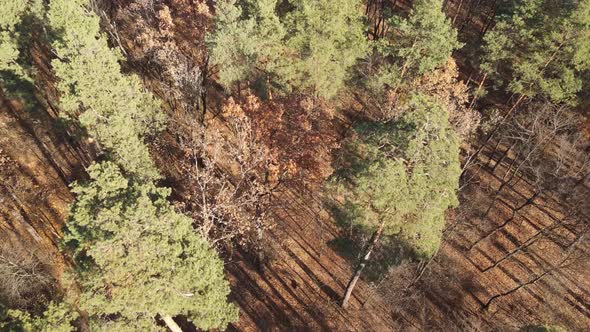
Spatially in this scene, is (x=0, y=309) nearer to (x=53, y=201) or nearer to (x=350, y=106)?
(x=53, y=201)

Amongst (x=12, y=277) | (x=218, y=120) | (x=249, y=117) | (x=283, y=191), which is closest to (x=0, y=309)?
(x=12, y=277)

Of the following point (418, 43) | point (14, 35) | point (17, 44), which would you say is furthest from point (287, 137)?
point (14, 35)

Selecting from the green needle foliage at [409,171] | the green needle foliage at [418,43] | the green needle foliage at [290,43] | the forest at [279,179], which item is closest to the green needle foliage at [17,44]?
the forest at [279,179]

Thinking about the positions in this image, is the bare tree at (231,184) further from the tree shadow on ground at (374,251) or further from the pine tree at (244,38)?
the tree shadow on ground at (374,251)

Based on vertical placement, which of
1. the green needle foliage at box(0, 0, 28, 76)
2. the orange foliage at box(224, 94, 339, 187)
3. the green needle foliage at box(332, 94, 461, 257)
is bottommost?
the orange foliage at box(224, 94, 339, 187)

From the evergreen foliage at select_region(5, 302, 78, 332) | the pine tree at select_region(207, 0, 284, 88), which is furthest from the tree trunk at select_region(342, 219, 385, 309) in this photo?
the evergreen foliage at select_region(5, 302, 78, 332)

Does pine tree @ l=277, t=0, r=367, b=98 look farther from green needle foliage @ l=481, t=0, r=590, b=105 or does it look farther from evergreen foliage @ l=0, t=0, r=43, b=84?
evergreen foliage @ l=0, t=0, r=43, b=84

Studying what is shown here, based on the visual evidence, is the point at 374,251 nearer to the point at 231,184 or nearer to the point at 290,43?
the point at 231,184
